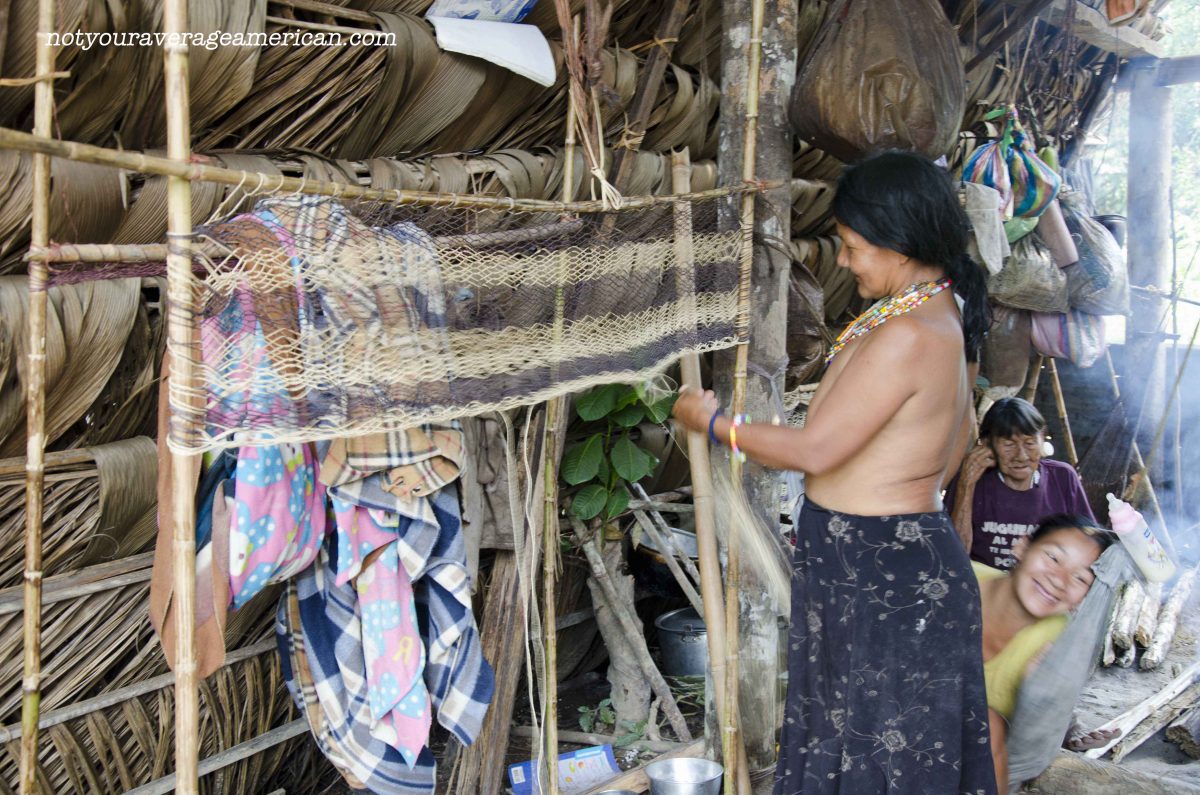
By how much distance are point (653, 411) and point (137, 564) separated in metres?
1.53

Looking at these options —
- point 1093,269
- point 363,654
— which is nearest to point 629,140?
point 363,654

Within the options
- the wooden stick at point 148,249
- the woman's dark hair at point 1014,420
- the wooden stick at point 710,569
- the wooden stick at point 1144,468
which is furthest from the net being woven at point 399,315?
the wooden stick at point 1144,468

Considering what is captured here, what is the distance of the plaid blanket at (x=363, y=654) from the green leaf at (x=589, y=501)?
1.17 meters

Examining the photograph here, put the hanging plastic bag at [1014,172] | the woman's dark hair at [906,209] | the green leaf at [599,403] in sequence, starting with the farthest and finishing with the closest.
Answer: the hanging plastic bag at [1014,172] → the green leaf at [599,403] → the woman's dark hair at [906,209]

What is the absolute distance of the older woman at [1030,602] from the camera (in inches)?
108

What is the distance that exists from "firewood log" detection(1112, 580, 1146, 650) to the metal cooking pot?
238 cm

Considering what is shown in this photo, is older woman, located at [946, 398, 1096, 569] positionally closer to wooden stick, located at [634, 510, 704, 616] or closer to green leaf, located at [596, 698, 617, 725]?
wooden stick, located at [634, 510, 704, 616]

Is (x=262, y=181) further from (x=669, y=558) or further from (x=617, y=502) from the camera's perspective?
(x=669, y=558)

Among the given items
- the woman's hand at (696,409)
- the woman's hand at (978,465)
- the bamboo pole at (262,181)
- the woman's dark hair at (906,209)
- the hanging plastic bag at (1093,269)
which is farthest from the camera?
the hanging plastic bag at (1093,269)

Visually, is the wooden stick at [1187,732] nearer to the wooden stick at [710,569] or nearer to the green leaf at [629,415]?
the wooden stick at [710,569]

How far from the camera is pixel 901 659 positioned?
226cm

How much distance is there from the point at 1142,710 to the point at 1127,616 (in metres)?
1.28

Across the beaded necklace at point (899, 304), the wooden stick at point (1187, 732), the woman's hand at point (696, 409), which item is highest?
the beaded necklace at point (899, 304)

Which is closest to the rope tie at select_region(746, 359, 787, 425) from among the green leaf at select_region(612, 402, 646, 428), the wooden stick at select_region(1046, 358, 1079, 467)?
the green leaf at select_region(612, 402, 646, 428)
